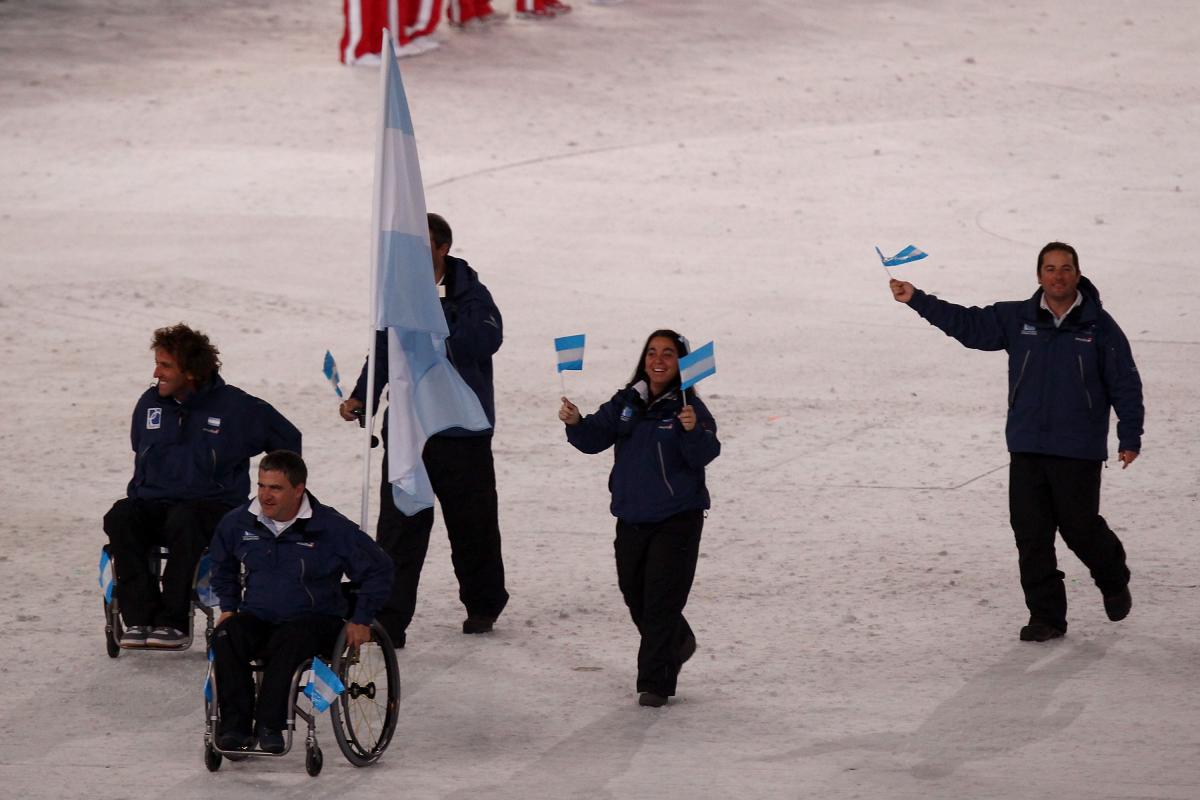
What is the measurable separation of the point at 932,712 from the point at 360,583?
2.24 m

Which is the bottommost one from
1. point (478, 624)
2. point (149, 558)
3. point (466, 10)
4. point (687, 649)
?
point (478, 624)

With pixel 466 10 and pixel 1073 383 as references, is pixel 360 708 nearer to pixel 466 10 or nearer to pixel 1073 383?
pixel 1073 383

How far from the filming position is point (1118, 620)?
338 inches

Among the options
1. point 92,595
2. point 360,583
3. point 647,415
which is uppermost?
point 647,415

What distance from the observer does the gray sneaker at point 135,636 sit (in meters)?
8.20

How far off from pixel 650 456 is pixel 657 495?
161mm

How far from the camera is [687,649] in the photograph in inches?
312

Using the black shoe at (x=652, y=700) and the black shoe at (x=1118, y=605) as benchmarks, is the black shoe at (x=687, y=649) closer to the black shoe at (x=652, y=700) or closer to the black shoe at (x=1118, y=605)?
the black shoe at (x=652, y=700)

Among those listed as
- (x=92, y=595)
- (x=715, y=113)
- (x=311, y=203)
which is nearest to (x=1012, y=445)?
(x=92, y=595)

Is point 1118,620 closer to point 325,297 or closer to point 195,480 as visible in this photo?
point 195,480

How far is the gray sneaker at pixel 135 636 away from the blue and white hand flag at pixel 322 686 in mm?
1665

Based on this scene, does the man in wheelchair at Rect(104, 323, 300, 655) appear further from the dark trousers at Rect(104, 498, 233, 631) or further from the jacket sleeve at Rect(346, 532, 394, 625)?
the jacket sleeve at Rect(346, 532, 394, 625)

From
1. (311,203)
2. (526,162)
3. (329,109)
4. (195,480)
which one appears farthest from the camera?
(329,109)

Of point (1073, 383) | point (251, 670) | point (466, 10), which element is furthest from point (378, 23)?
point (251, 670)
